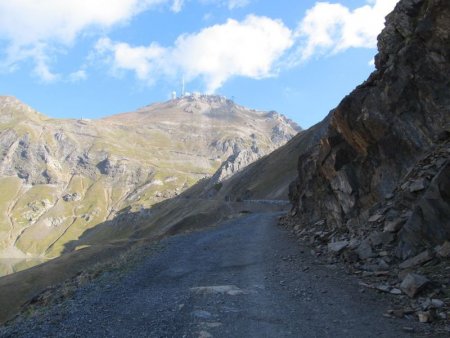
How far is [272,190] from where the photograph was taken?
379ft

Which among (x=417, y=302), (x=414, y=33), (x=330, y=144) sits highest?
(x=414, y=33)

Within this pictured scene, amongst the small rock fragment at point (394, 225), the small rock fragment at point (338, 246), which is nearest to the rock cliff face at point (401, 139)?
the small rock fragment at point (394, 225)

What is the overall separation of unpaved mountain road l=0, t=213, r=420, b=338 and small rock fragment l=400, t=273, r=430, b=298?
84cm

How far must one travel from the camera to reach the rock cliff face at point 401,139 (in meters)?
15.9

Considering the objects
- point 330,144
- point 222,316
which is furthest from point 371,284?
point 330,144

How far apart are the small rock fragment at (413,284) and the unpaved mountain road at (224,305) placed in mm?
838

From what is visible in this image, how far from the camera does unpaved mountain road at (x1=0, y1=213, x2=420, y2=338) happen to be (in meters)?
12.0

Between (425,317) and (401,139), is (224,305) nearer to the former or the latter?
(425,317)

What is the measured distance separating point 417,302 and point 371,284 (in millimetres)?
2579

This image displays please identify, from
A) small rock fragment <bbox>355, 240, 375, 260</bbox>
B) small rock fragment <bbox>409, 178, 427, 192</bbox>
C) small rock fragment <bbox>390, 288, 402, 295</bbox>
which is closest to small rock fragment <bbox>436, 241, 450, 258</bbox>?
small rock fragment <bbox>390, 288, 402, 295</bbox>

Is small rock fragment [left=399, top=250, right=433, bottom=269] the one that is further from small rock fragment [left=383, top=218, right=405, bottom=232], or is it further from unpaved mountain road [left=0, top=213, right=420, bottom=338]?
small rock fragment [left=383, top=218, right=405, bottom=232]

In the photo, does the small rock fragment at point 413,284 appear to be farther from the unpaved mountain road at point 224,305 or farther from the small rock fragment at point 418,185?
the small rock fragment at point 418,185

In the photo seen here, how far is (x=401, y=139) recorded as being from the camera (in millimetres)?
22781

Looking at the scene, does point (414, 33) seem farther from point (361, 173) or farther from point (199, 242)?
point (199, 242)
